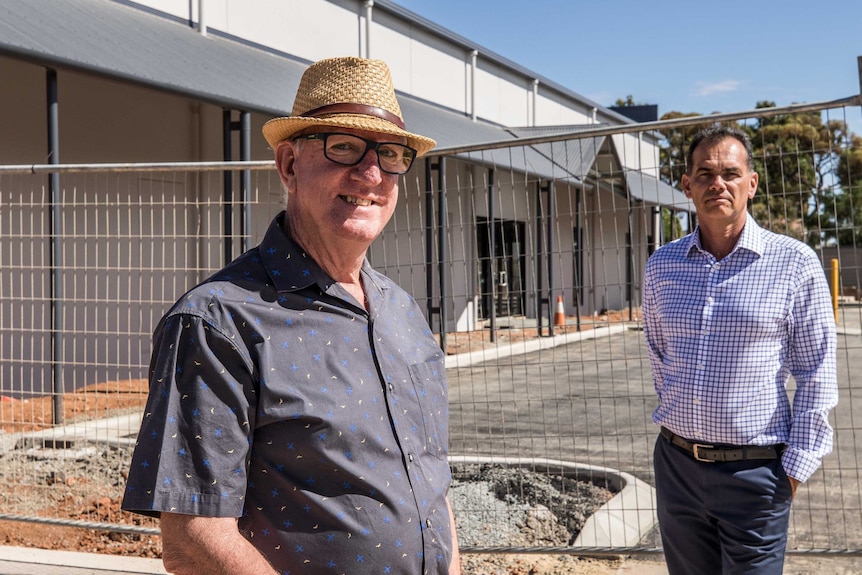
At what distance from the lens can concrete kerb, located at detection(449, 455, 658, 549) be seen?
496cm

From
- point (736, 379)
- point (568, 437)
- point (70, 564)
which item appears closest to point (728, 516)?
point (736, 379)

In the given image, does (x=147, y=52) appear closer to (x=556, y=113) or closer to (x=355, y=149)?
(x=355, y=149)

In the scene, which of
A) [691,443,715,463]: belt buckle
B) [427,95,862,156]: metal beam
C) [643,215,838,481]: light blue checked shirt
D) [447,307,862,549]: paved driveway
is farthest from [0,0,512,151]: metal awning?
[691,443,715,463]: belt buckle

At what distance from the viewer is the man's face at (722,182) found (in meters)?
3.17

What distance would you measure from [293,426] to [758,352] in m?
1.84

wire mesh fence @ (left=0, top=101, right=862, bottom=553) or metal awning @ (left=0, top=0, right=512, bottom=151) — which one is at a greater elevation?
metal awning @ (left=0, top=0, right=512, bottom=151)

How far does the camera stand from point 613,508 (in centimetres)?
541

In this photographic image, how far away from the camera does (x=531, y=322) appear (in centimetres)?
511

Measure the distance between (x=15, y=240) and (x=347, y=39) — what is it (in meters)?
9.49

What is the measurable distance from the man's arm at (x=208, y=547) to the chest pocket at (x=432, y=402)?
1.91ft

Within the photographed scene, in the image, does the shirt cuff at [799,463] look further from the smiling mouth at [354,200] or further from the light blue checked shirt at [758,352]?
the smiling mouth at [354,200]

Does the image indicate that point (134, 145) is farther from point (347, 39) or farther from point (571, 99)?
point (571, 99)

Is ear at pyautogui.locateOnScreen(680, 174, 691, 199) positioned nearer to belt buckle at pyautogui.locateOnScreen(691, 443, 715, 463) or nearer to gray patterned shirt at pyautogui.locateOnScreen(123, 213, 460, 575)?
belt buckle at pyautogui.locateOnScreen(691, 443, 715, 463)

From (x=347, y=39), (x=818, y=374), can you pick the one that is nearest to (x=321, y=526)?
(x=818, y=374)
